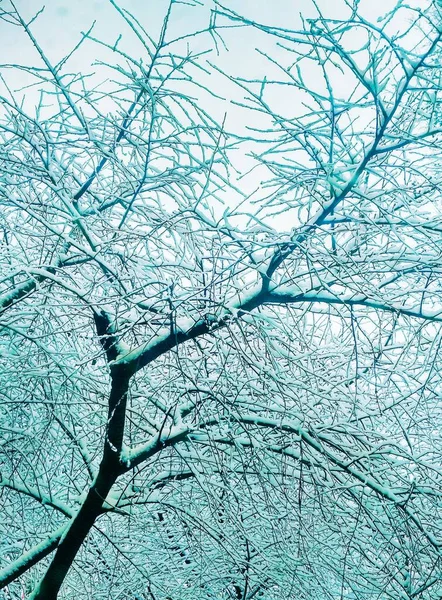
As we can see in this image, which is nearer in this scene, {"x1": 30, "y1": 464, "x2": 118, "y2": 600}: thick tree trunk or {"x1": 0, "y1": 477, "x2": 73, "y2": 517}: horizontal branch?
{"x1": 30, "y1": 464, "x2": 118, "y2": 600}: thick tree trunk

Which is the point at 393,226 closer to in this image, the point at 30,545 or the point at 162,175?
the point at 162,175

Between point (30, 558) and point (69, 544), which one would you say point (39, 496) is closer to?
point (30, 558)

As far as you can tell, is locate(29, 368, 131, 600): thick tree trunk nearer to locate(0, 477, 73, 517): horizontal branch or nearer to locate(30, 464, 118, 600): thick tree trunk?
locate(30, 464, 118, 600): thick tree trunk

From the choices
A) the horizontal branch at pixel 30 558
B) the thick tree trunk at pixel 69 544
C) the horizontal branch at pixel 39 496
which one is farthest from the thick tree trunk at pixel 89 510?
the horizontal branch at pixel 39 496

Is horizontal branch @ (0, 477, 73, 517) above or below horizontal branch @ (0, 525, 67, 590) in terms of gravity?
above

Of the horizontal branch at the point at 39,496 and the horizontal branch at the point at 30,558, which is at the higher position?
the horizontal branch at the point at 39,496

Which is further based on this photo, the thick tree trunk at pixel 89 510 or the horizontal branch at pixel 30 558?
the horizontal branch at pixel 30 558

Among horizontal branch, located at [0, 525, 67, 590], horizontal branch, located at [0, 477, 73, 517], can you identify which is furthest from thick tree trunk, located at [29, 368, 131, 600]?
horizontal branch, located at [0, 477, 73, 517]

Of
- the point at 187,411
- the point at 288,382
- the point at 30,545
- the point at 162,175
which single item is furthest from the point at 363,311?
the point at 30,545

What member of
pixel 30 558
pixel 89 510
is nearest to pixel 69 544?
pixel 89 510

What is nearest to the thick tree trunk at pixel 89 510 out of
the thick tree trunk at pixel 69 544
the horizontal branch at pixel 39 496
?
the thick tree trunk at pixel 69 544

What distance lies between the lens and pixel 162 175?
12.2 feet

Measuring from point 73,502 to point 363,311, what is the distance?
3.20m

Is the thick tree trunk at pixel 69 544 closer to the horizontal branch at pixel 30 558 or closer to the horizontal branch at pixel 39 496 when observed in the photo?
the horizontal branch at pixel 30 558
